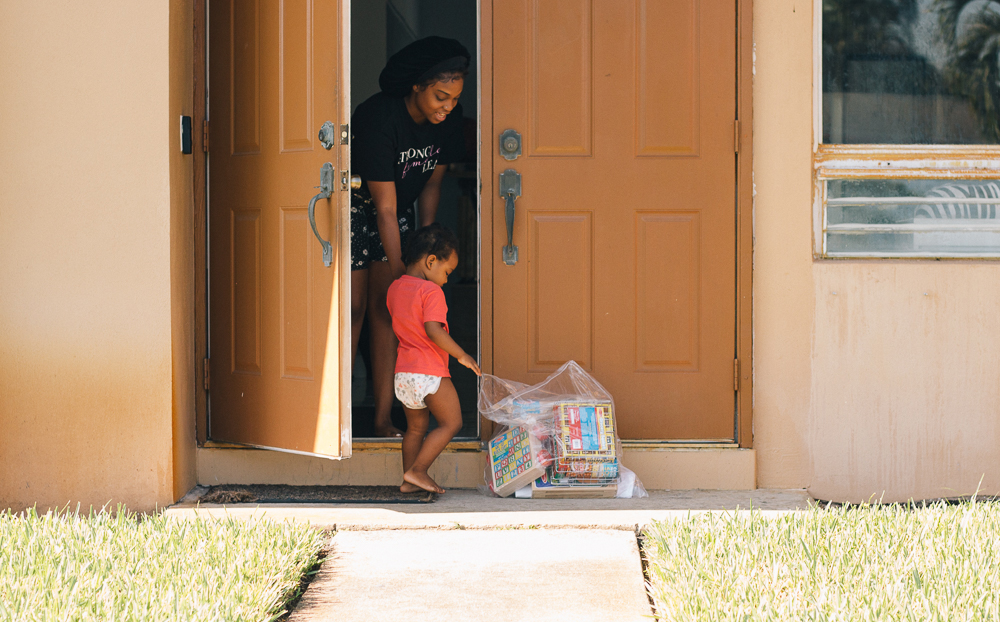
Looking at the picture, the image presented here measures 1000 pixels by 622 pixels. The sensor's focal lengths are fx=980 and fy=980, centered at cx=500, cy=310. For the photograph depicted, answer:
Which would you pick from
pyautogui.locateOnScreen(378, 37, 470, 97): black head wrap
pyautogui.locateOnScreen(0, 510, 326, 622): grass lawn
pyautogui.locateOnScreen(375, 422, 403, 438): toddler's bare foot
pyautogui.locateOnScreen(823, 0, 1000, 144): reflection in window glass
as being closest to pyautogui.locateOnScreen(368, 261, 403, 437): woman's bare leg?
pyautogui.locateOnScreen(375, 422, 403, 438): toddler's bare foot

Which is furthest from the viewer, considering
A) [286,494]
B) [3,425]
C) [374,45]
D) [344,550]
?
[374,45]

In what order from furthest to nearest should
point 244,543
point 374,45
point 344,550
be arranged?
point 374,45, point 344,550, point 244,543

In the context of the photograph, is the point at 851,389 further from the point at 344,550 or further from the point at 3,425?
the point at 3,425

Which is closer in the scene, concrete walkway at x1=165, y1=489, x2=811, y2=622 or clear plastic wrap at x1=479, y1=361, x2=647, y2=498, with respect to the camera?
concrete walkway at x1=165, y1=489, x2=811, y2=622

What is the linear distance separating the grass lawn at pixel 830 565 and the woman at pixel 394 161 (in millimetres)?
1819

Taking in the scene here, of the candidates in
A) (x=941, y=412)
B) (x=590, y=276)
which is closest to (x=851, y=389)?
(x=941, y=412)

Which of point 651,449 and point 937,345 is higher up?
point 937,345

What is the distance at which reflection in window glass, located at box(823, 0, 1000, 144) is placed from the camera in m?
4.60

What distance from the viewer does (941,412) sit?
4.54 metres

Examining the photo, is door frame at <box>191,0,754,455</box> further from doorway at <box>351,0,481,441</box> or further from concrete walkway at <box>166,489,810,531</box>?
doorway at <box>351,0,481,441</box>

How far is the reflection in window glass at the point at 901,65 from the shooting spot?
4.60m

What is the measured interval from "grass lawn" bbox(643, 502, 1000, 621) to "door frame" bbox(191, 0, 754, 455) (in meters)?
1.01

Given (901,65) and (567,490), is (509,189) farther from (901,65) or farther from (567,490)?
(901,65)

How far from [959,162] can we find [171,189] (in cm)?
359
